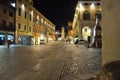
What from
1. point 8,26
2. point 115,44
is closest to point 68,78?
point 115,44

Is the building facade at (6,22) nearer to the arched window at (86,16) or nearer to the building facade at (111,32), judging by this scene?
the arched window at (86,16)

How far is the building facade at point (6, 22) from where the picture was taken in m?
43.9

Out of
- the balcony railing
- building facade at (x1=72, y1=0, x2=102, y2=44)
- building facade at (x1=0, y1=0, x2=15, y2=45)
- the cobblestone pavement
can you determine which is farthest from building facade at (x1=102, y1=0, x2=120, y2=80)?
building facade at (x1=72, y1=0, x2=102, y2=44)

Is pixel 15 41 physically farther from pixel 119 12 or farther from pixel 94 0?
pixel 119 12

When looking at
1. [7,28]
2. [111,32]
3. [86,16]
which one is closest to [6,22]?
[7,28]

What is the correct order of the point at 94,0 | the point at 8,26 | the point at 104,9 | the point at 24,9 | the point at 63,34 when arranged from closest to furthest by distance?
the point at 104,9 < the point at 8,26 < the point at 24,9 < the point at 94,0 < the point at 63,34

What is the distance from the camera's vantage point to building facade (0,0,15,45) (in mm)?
43938

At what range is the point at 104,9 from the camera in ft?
16.6

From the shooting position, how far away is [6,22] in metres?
45.8

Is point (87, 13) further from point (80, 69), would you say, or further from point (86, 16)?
point (80, 69)

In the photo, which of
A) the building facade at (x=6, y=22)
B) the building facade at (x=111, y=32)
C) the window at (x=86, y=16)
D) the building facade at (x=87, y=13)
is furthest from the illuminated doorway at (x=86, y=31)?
the building facade at (x=111, y=32)

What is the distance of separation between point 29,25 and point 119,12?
2268 inches

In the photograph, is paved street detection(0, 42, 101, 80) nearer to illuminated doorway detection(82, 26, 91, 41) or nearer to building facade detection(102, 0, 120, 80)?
building facade detection(102, 0, 120, 80)

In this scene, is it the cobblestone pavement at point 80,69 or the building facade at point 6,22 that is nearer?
the cobblestone pavement at point 80,69
